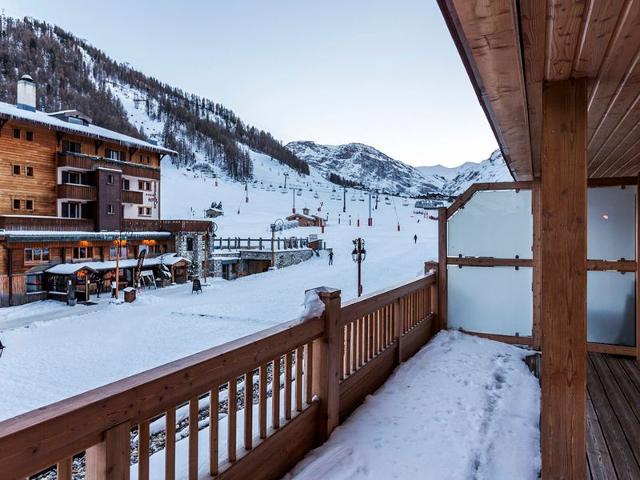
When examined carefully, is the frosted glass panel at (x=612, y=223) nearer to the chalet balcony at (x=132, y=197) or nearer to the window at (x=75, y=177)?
the window at (x=75, y=177)

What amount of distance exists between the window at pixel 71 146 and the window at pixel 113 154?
1697mm

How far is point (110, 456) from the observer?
4.38ft

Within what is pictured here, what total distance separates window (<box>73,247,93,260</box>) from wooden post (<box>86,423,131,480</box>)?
72.7ft

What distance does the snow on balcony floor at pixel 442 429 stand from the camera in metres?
2.51

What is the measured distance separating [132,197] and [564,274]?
26128mm

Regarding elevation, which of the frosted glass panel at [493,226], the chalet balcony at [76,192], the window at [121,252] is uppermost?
the chalet balcony at [76,192]

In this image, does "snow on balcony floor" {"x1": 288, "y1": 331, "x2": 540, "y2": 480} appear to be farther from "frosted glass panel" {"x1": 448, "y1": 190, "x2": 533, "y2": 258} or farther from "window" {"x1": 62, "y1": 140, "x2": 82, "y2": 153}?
"window" {"x1": 62, "y1": 140, "x2": 82, "y2": 153}

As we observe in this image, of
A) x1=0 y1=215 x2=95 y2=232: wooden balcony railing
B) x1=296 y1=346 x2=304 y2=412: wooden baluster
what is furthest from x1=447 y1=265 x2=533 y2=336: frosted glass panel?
x1=0 y1=215 x2=95 y2=232: wooden balcony railing

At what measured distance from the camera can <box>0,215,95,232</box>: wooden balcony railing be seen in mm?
17812

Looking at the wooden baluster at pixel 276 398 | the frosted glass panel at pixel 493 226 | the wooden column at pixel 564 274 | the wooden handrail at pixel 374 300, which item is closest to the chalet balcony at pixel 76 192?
the frosted glass panel at pixel 493 226

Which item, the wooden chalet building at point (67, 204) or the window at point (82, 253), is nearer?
the wooden chalet building at point (67, 204)

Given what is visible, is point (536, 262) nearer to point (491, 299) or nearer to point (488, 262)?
point (488, 262)

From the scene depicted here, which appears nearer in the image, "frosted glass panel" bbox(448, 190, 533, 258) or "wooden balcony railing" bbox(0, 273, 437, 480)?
"wooden balcony railing" bbox(0, 273, 437, 480)

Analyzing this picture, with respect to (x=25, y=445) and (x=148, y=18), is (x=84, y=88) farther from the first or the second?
(x=25, y=445)
